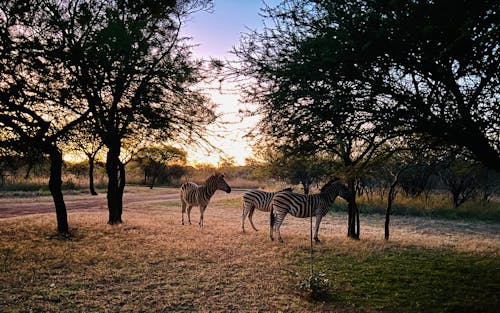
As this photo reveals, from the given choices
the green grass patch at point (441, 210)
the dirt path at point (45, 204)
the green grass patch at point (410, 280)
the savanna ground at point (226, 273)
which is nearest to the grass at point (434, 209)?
the green grass patch at point (441, 210)

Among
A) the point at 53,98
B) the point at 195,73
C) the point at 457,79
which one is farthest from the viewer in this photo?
the point at 195,73

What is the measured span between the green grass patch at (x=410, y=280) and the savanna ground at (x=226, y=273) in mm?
17

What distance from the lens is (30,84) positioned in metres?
7.07

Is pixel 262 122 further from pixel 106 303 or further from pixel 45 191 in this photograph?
pixel 45 191

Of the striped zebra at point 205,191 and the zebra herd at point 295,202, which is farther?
the striped zebra at point 205,191

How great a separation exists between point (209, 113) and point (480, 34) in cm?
743

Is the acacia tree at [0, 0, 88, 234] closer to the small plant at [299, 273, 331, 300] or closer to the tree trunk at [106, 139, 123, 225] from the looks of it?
the tree trunk at [106, 139, 123, 225]

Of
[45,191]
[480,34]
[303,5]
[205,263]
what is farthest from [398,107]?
[45,191]

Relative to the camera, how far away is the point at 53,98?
22.8 ft

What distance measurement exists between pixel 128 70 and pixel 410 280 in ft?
22.7

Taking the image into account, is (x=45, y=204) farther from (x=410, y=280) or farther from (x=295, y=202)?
(x=410, y=280)

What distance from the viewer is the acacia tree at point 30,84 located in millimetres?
6535

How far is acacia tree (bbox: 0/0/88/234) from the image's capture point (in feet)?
21.4

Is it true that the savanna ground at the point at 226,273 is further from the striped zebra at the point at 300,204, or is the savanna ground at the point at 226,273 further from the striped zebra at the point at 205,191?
the striped zebra at the point at 205,191
